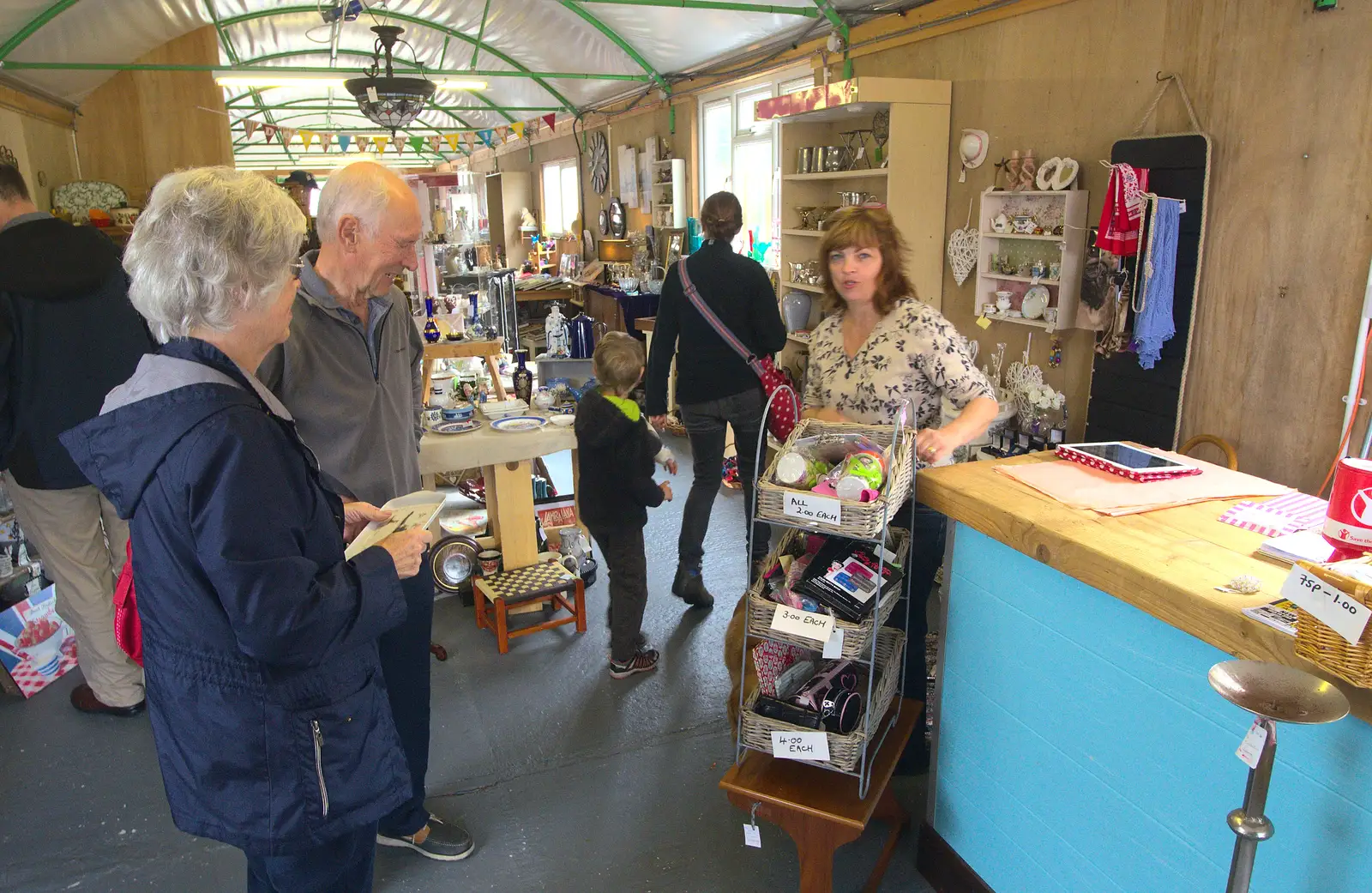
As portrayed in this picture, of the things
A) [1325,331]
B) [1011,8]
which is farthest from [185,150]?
[1325,331]

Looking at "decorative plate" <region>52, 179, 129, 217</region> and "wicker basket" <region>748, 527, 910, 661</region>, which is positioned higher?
"decorative plate" <region>52, 179, 129, 217</region>

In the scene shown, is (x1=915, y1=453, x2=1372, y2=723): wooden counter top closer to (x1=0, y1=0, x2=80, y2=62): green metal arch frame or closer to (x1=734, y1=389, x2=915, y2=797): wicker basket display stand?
(x1=734, y1=389, x2=915, y2=797): wicker basket display stand

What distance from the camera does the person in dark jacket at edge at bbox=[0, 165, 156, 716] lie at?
8.68 ft

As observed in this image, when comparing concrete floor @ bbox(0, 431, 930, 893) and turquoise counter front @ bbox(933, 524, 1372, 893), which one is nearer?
turquoise counter front @ bbox(933, 524, 1372, 893)

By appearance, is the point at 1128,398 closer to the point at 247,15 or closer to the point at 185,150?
the point at 185,150

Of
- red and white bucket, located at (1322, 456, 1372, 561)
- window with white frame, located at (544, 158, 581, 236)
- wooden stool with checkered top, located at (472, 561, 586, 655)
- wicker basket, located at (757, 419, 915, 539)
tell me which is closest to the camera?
red and white bucket, located at (1322, 456, 1372, 561)

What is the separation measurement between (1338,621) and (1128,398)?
2.68 metres

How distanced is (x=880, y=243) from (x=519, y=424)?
1948 mm

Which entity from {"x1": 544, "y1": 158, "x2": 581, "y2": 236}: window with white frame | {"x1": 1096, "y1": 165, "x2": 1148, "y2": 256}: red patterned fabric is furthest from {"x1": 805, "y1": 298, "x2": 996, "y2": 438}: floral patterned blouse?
{"x1": 544, "y1": 158, "x2": 581, "y2": 236}: window with white frame

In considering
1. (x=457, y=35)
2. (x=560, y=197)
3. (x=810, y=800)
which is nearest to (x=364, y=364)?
(x=810, y=800)

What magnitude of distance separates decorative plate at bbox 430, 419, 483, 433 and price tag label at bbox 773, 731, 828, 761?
2.20 metres

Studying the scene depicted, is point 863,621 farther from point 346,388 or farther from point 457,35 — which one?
point 457,35

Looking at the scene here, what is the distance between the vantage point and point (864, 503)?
1.68 meters

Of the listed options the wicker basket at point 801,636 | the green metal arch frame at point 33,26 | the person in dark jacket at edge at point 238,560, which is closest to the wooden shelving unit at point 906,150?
the wicker basket at point 801,636
